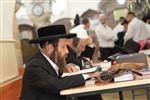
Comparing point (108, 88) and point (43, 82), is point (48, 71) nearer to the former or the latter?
point (43, 82)

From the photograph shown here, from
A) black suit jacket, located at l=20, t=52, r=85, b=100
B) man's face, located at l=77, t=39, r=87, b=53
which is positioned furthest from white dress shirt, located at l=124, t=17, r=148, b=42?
black suit jacket, located at l=20, t=52, r=85, b=100

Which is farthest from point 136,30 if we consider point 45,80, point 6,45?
point 45,80

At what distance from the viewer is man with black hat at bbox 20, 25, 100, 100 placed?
2.57 metres

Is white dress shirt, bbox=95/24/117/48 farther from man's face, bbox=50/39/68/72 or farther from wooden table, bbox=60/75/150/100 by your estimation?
wooden table, bbox=60/75/150/100

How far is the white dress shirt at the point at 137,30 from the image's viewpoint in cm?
731

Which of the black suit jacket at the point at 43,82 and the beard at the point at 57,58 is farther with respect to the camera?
the beard at the point at 57,58

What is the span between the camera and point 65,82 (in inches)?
101

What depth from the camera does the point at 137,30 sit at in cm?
734

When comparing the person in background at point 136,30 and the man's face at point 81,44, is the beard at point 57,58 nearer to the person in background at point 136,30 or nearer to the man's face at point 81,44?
the man's face at point 81,44

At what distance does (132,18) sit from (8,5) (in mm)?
3951

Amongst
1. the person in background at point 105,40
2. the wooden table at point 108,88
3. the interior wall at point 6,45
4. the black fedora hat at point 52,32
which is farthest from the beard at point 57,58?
the person in background at point 105,40

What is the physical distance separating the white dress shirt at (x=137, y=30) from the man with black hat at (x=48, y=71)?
4.54m

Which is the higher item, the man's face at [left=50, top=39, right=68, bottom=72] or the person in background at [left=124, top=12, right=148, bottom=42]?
the person in background at [left=124, top=12, right=148, bottom=42]

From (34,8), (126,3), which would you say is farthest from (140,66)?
(34,8)
